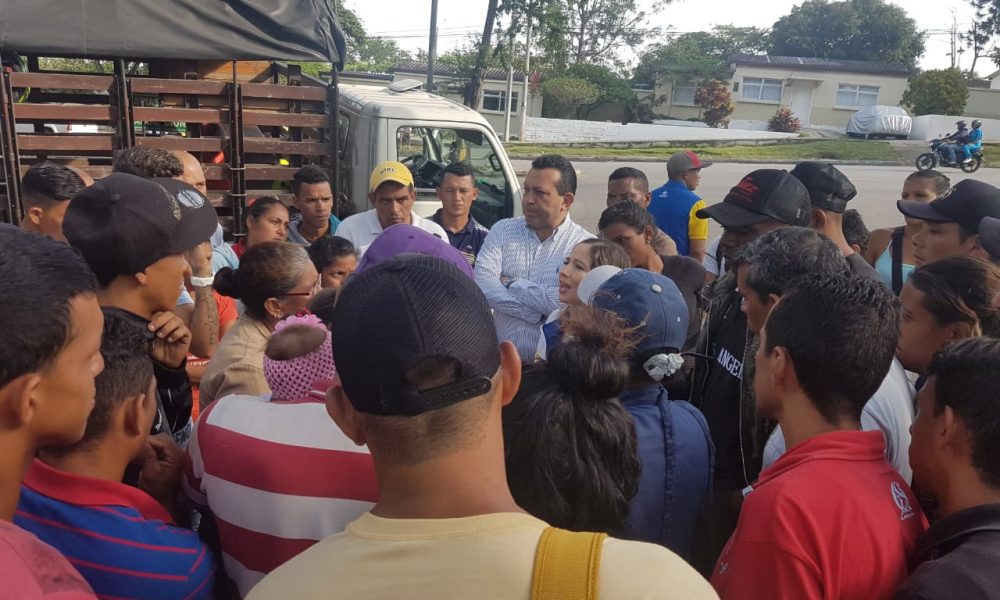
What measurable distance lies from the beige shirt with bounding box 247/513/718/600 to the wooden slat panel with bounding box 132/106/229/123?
503 centimetres

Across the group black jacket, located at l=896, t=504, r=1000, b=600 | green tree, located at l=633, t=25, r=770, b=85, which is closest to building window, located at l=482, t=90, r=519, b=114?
green tree, located at l=633, t=25, r=770, b=85

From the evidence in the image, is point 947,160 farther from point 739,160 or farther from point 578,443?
point 578,443

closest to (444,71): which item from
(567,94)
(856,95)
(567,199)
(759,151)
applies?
(567,94)

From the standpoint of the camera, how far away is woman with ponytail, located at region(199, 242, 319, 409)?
2291mm

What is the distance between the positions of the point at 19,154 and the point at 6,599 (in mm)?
5105

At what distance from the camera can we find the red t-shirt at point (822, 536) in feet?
4.45

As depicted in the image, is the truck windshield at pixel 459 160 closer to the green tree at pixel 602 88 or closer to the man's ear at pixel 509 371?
the man's ear at pixel 509 371

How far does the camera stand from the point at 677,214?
5789 mm

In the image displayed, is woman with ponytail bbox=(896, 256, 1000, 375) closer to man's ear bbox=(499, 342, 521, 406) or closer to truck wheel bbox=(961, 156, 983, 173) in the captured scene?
man's ear bbox=(499, 342, 521, 406)

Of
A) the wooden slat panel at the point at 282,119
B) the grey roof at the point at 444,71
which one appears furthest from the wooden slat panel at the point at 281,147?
the grey roof at the point at 444,71

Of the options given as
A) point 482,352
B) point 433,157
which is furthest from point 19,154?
point 482,352

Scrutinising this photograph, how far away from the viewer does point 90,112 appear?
5.13 meters

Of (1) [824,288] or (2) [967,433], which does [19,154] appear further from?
(2) [967,433]

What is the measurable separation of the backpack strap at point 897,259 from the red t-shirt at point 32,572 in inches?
145
